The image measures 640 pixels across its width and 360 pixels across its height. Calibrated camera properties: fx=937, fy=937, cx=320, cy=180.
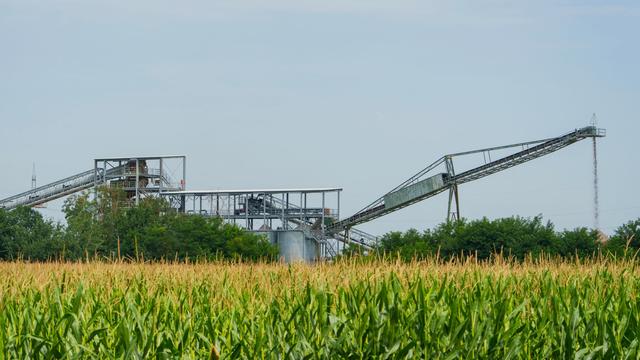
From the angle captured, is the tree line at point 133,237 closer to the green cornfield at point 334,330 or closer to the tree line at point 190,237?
the tree line at point 190,237

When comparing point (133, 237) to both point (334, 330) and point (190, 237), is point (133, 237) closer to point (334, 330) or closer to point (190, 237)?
point (190, 237)

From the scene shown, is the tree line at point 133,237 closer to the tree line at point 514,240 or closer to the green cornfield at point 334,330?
the tree line at point 514,240

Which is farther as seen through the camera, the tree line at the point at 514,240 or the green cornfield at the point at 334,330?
the tree line at the point at 514,240

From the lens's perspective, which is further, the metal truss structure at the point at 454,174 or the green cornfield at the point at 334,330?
the metal truss structure at the point at 454,174

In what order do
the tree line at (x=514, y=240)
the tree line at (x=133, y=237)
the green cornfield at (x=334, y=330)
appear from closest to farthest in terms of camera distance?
the green cornfield at (x=334, y=330), the tree line at (x=514, y=240), the tree line at (x=133, y=237)

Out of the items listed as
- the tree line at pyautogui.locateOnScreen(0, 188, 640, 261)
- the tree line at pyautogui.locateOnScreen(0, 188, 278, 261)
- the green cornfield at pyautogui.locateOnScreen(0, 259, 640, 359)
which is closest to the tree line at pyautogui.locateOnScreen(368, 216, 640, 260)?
the tree line at pyautogui.locateOnScreen(0, 188, 640, 261)

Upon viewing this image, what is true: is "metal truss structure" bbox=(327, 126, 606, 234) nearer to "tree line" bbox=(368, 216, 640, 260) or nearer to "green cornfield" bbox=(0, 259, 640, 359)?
"tree line" bbox=(368, 216, 640, 260)

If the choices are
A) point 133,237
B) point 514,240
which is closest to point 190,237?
point 133,237

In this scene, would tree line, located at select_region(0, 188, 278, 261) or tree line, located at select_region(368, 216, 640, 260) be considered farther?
tree line, located at select_region(0, 188, 278, 261)

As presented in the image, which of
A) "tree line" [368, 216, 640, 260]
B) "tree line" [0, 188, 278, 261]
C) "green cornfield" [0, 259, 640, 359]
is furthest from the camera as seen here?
"tree line" [0, 188, 278, 261]

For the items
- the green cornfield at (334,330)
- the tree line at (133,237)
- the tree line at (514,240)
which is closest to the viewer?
the green cornfield at (334,330)

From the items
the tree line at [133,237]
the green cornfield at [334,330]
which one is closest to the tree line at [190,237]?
the tree line at [133,237]

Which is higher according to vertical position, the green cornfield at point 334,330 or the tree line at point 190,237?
the tree line at point 190,237

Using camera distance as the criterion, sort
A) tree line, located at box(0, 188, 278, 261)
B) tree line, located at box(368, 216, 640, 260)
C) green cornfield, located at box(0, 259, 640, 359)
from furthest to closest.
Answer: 1. tree line, located at box(0, 188, 278, 261)
2. tree line, located at box(368, 216, 640, 260)
3. green cornfield, located at box(0, 259, 640, 359)
